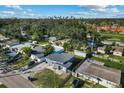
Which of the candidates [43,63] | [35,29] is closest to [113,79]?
[43,63]

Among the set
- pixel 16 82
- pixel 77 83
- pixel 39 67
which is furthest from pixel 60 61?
pixel 16 82

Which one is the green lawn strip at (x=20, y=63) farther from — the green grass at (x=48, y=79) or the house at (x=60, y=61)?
the green grass at (x=48, y=79)

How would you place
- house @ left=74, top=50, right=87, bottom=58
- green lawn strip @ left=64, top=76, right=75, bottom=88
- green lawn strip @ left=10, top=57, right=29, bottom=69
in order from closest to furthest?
1. green lawn strip @ left=64, top=76, right=75, bottom=88
2. green lawn strip @ left=10, top=57, right=29, bottom=69
3. house @ left=74, top=50, right=87, bottom=58

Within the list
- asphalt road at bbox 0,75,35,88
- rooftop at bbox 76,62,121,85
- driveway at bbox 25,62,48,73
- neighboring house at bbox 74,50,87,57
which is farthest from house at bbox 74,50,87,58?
asphalt road at bbox 0,75,35,88

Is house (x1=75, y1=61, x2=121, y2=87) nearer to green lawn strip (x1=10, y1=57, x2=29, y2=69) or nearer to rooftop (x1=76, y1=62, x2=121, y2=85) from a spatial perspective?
rooftop (x1=76, y1=62, x2=121, y2=85)

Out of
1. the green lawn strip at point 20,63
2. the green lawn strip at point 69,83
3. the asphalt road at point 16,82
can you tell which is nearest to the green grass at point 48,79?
the green lawn strip at point 69,83
